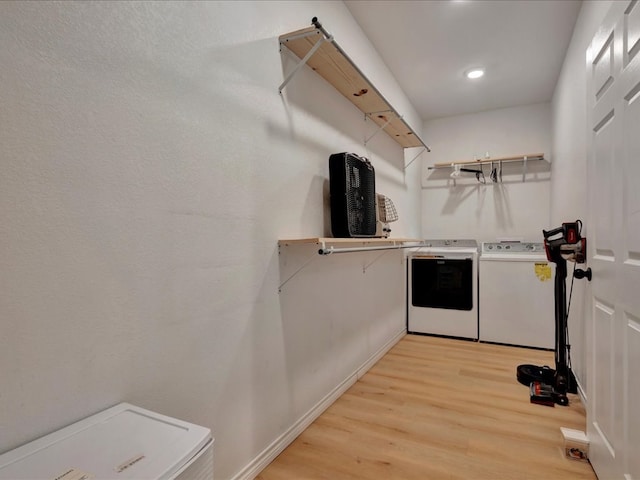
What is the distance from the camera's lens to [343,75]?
2115 millimetres

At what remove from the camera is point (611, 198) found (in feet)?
4.63

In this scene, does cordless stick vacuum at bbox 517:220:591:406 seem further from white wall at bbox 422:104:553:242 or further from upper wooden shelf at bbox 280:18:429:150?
white wall at bbox 422:104:553:242

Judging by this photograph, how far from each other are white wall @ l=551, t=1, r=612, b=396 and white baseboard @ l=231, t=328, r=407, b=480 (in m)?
1.50

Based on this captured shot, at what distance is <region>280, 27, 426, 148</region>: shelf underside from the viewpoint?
1737 mm

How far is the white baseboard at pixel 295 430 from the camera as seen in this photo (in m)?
1.56

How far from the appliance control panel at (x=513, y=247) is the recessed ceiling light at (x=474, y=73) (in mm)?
1838

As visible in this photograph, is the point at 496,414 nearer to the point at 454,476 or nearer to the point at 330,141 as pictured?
the point at 454,476

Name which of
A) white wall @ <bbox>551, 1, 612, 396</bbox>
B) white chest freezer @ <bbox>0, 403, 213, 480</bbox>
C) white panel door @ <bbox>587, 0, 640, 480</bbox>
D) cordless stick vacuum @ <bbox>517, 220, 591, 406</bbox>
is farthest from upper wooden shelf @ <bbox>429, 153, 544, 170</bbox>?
white chest freezer @ <bbox>0, 403, 213, 480</bbox>

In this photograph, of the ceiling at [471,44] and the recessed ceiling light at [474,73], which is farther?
the recessed ceiling light at [474,73]

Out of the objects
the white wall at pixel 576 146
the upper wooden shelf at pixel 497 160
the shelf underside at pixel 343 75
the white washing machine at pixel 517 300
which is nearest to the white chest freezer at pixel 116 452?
the shelf underside at pixel 343 75

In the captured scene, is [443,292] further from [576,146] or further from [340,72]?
[340,72]

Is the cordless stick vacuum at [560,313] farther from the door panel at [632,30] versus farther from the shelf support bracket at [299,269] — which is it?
the shelf support bracket at [299,269]

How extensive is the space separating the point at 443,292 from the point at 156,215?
11.5 feet

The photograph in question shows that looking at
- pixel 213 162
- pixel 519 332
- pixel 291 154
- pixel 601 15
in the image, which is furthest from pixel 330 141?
pixel 519 332
